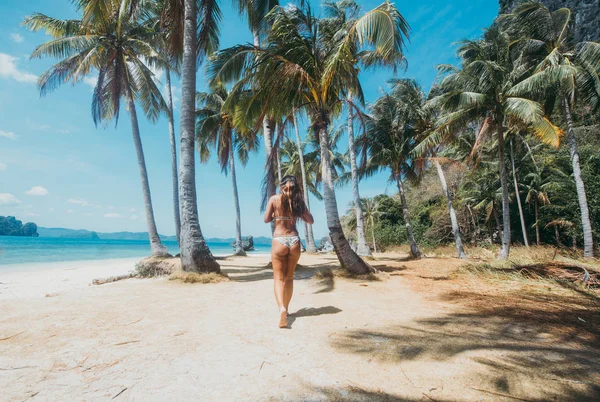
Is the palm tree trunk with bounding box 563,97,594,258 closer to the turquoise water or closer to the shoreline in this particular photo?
the shoreline

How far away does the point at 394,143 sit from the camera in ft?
46.9

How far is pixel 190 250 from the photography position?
654 cm

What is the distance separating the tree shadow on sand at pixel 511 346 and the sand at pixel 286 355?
0.04 ft

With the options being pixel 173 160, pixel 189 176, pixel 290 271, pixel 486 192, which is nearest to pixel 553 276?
pixel 290 271

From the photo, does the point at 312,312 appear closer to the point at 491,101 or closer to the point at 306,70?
the point at 306,70

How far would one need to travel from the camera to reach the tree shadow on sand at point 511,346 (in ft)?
5.86

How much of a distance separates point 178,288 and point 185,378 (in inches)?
156

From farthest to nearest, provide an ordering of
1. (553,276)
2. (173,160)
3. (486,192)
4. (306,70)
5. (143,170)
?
(486,192)
(173,160)
(143,170)
(306,70)
(553,276)

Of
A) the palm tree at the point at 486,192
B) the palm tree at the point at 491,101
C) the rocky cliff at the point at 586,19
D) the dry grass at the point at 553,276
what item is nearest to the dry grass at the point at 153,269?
the dry grass at the point at 553,276

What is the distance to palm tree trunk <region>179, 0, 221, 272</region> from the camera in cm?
655

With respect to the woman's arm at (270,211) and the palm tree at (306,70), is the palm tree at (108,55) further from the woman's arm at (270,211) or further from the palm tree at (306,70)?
the woman's arm at (270,211)

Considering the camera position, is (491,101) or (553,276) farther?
(491,101)

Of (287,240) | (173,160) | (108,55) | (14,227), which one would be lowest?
(287,240)

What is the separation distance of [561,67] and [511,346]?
12.5 meters
